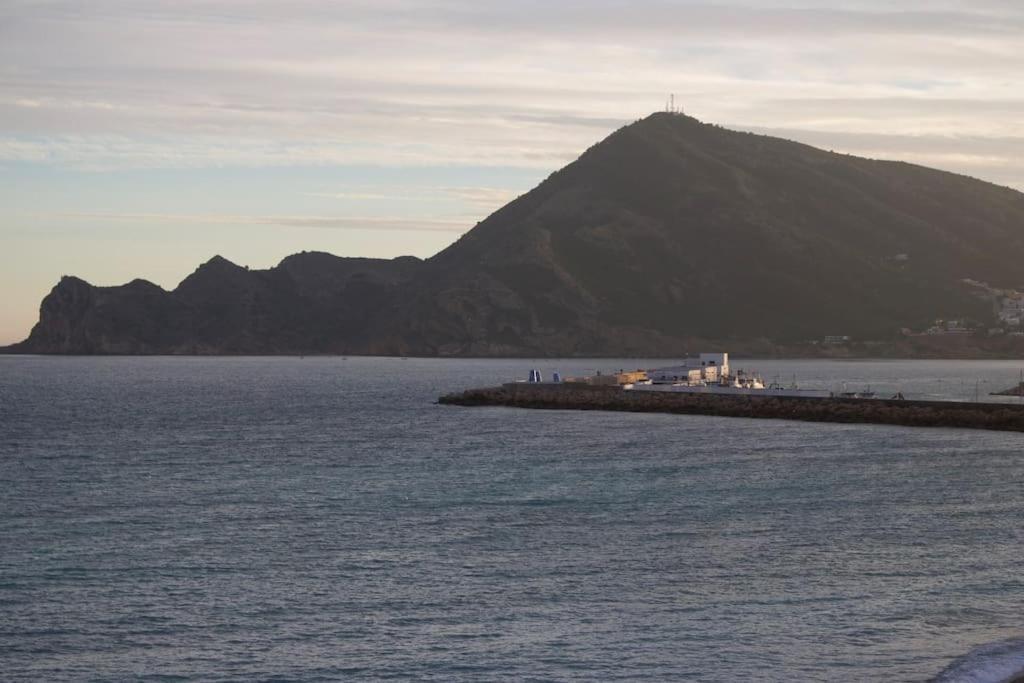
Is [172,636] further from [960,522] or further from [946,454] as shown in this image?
[946,454]

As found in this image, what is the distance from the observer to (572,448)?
81.1 metres

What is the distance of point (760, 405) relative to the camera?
111m

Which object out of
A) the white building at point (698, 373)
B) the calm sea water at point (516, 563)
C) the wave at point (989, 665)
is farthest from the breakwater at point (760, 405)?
the wave at point (989, 665)

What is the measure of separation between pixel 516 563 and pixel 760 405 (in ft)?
236

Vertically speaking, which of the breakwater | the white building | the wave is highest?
the white building

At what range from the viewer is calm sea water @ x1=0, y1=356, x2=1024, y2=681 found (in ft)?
103

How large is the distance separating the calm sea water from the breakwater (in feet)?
54.7

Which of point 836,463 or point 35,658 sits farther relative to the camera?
point 836,463

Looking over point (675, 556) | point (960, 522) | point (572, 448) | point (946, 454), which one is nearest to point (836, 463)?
point (946, 454)

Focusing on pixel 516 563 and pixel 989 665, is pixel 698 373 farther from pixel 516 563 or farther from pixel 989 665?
pixel 989 665

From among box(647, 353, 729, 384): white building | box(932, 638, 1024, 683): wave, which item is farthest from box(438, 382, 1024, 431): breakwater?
box(932, 638, 1024, 683): wave

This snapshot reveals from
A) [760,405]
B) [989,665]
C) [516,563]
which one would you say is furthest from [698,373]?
[989,665]

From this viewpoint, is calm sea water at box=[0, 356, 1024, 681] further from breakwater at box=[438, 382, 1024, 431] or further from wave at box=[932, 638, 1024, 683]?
breakwater at box=[438, 382, 1024, 431]

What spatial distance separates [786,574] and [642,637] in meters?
8.30
